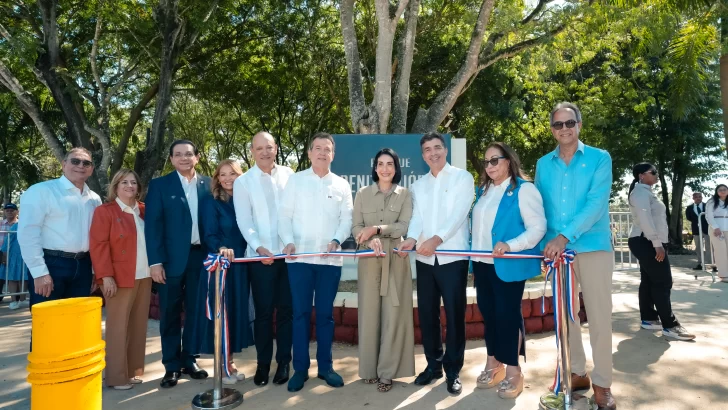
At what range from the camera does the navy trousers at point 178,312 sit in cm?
388

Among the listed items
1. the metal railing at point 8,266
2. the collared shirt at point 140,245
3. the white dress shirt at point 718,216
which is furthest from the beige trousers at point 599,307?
the metal railing at point 8,266

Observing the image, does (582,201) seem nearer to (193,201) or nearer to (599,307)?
(599,307)

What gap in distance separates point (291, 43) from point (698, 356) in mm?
12911

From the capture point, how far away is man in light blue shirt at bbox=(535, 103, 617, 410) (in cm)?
322

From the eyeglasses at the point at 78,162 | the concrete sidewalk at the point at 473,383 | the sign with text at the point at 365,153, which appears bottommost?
the concrete sidewalk at the point at 473,383

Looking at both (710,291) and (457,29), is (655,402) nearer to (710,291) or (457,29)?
(710,291)

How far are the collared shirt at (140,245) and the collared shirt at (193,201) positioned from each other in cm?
40

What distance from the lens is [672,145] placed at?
17.4 metres

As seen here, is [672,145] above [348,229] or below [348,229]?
above

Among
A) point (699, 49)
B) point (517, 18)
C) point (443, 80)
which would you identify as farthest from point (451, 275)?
point (443, 80)

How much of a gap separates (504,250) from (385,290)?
0.97m

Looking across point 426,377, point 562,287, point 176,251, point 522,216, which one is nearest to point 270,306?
point 176,251

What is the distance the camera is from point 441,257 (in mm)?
3564

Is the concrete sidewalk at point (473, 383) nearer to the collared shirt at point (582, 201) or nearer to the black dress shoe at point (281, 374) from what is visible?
the black dress shoe at point (281, 374)
